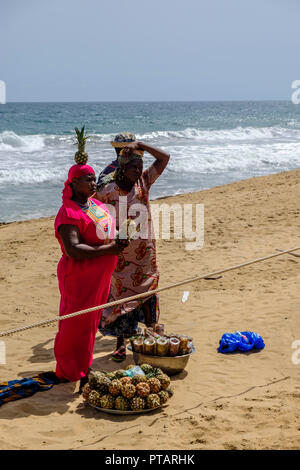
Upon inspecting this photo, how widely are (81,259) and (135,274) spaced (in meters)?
1.04

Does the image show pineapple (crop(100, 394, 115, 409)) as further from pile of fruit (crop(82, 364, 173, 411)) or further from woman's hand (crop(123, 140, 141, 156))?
woman's hand (crop(123, 140, 141, 156))

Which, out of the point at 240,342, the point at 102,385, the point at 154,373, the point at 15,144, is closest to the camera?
the point at 102,385

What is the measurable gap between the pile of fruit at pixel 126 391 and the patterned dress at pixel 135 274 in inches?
33.5

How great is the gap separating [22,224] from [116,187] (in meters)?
7.42

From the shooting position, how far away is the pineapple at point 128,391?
3.90 meters

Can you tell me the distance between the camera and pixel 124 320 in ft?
16.3

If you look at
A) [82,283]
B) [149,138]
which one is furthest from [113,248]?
[149,138]

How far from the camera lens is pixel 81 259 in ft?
13.0

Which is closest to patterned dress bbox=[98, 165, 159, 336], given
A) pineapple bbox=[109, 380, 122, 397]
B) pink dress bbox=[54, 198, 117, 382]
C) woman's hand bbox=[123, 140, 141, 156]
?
woman's hand bbox=[123, 140, 141, 156]

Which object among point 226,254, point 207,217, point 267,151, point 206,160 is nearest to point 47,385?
point 226,254

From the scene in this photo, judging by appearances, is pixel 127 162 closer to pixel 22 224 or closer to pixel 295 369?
pixel 295 369

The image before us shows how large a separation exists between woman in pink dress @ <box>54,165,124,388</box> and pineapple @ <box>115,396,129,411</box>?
0.51 metres

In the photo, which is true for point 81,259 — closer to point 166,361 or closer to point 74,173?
point 74,173
